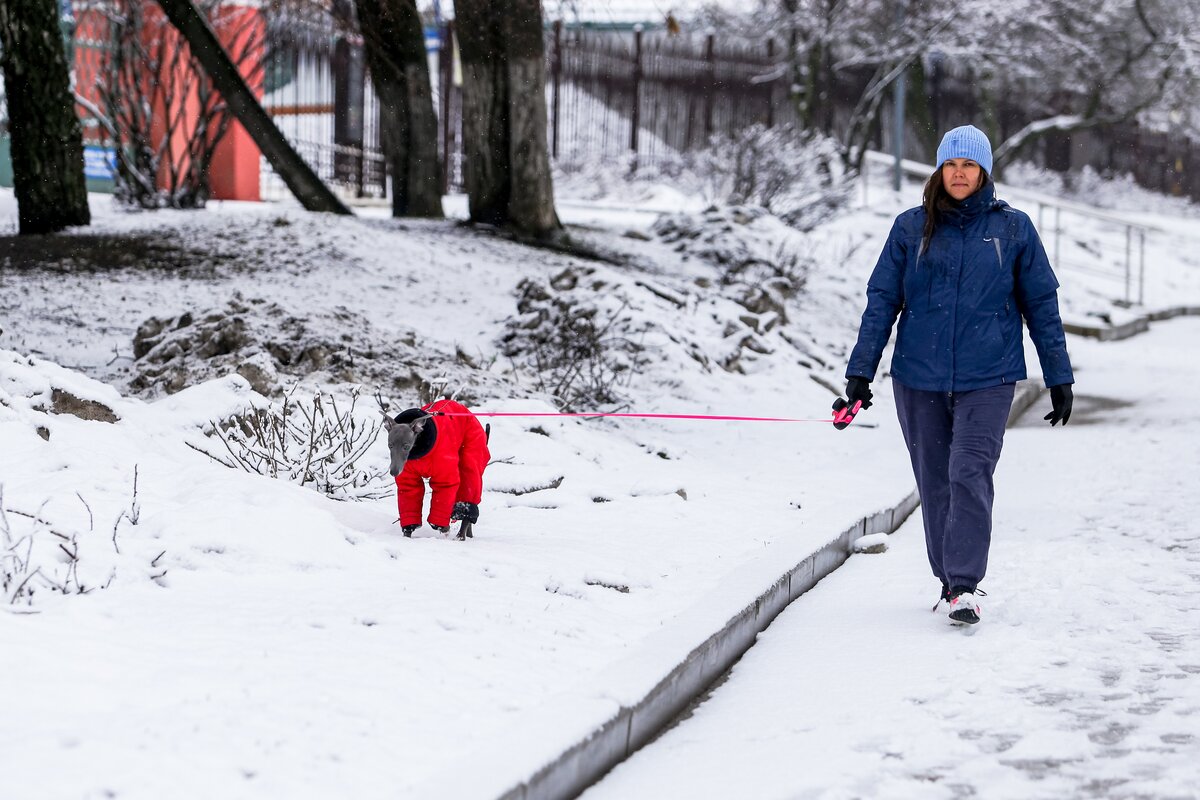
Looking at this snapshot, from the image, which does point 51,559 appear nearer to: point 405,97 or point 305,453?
point 305,453

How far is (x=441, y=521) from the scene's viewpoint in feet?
18.8

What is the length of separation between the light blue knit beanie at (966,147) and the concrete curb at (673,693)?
67.5 inches

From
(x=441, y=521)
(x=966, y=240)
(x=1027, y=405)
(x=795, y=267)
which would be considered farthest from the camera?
(x=795, y=267)

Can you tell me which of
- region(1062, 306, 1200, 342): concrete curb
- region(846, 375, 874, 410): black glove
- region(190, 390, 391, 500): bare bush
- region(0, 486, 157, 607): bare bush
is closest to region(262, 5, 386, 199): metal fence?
region(1062, 306, 1200, 342): concrete curb

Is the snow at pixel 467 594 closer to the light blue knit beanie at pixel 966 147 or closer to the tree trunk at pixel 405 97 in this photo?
the light blue knit beanie at pixel 966 147

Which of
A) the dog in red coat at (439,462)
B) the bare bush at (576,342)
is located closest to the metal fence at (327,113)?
the bare bush at (576,342)

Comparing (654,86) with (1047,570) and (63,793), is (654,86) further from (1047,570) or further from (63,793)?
(63,793)

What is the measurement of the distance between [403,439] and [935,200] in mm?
2187

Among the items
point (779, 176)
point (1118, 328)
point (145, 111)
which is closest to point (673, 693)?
point (779, 176)

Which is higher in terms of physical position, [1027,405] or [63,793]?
[63,793]

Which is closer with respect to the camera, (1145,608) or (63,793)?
(63,793)

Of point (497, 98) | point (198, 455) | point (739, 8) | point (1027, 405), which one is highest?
point (739, 8)

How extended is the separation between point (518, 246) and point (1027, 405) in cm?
521

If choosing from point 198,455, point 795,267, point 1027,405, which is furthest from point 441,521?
point 795,267
